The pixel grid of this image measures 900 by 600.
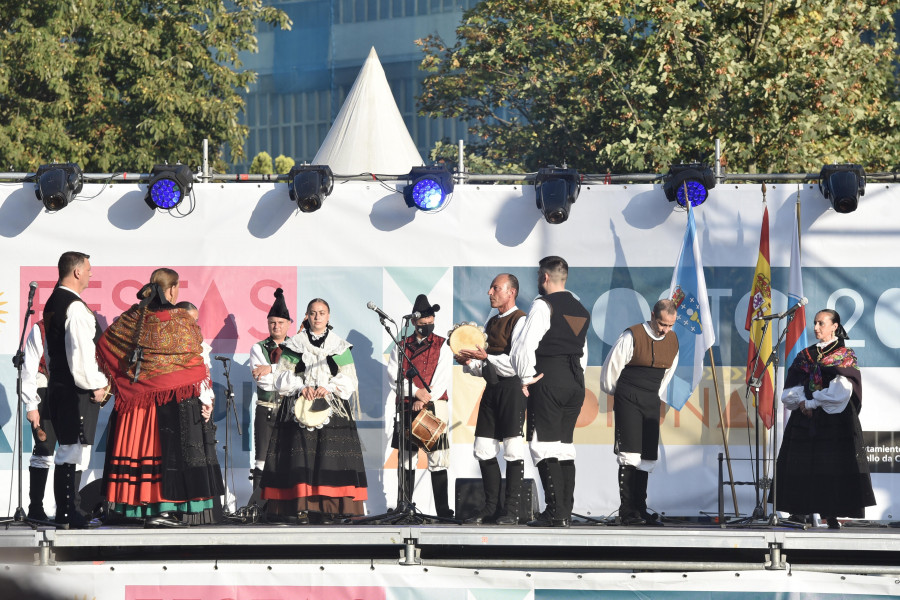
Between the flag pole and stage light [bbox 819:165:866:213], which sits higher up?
stage light [bbox 819:165:866:213]

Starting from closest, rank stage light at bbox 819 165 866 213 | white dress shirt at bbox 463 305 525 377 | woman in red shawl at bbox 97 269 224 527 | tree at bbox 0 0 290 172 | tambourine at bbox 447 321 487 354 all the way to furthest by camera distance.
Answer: woman in red shawl at bbox 97 269 224 527
white dress shirt at bbox 463 305 525 377
tambourine at bbox 447 321 487 354
stage light at bbox 819 165 866 213
tree at bbox 0 0 290 172

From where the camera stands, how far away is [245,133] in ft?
64.2

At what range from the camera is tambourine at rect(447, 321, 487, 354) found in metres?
7.57

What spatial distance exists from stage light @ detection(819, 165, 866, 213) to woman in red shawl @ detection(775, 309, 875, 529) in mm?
999

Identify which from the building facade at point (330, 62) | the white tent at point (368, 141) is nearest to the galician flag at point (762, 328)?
the white tent at point (368, 141)

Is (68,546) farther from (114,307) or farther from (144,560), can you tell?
(114,307)

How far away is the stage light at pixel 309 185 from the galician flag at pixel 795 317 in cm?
310

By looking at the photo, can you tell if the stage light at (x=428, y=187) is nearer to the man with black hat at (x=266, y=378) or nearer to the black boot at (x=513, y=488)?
the man with black hat at (x=266, y=378)

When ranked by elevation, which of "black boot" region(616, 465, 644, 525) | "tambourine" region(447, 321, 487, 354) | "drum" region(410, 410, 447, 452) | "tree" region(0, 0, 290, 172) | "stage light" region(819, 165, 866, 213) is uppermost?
"tree" region(0, 0, 290, 172)

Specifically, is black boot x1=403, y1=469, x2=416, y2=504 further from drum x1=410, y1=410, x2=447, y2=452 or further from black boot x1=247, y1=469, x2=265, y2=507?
black boot x1=247, y1=469, x2=265, y2=507

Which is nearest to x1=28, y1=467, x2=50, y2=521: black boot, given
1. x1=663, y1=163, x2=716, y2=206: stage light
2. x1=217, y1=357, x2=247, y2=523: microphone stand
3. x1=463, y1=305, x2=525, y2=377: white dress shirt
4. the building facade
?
x1=217, y1=357, x2=247, y2=523: microphone stand

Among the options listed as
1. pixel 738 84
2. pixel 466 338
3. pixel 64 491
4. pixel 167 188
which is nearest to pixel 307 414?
pixel 466 338

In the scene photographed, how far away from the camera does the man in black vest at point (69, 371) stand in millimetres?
6973

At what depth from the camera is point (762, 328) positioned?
805 cm
